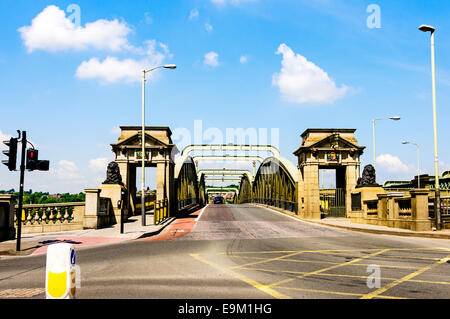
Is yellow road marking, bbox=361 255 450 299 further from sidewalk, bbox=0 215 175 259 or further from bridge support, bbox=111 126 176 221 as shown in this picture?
bridge support, bbox=111 126 176 221

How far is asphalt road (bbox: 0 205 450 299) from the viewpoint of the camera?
21.3ft

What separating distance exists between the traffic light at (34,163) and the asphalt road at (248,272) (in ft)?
9.55

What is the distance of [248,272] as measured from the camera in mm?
8320

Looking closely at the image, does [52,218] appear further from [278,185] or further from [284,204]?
[278,185]

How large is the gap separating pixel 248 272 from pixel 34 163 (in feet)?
26.5

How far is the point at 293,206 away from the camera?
1344 inches

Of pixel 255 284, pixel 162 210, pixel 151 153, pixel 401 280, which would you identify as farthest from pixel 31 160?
pixel 151 153

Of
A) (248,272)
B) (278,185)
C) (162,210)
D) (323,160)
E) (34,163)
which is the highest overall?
(323,160)

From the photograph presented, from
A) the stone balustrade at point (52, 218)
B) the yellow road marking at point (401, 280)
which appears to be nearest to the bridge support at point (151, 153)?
the stone balustrade at point (52, 218)

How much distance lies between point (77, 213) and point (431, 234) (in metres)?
16.4

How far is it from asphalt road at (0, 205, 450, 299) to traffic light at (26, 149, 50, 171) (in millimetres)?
2911

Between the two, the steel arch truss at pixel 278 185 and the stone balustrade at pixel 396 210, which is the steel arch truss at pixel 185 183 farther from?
the stone balustrade at pixel 396 210

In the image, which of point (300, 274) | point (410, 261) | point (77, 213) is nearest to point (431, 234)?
point (410, 261)
